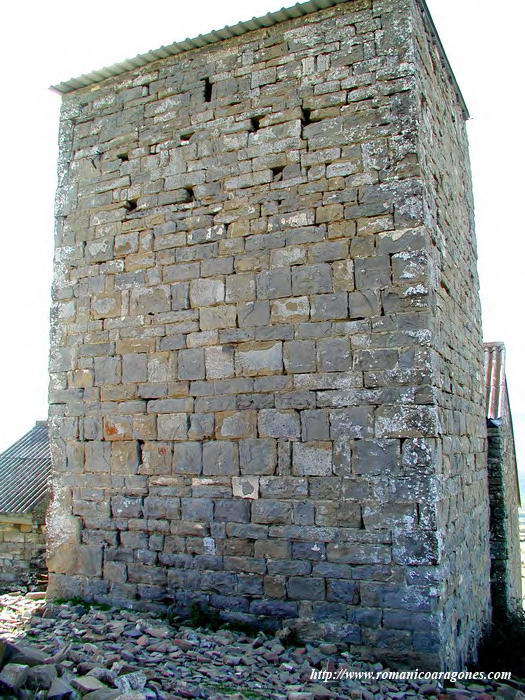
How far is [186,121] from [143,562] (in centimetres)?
403

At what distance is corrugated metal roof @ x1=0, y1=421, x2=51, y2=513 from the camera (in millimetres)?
9109

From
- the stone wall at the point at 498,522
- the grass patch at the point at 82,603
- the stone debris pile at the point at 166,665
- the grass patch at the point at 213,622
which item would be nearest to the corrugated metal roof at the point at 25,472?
the grass patch at the point at 82,603

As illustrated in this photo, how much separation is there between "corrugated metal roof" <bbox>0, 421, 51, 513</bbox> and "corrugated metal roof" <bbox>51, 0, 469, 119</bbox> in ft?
19.0

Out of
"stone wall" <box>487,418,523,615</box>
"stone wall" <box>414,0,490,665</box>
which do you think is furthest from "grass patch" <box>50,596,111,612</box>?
"stone wall" <box>487,418,523,615</box>

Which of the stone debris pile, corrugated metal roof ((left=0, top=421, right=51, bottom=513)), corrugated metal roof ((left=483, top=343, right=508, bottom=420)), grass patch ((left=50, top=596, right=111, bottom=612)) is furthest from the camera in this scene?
corrugated metal roof ((left=0, top=421, right=51, bottom=513))

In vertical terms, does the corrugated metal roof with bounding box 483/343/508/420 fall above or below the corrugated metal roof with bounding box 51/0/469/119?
below

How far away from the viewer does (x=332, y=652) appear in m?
4.46

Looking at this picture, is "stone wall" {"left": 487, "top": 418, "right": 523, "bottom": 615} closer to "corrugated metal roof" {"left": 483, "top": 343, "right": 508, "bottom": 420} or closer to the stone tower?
"corrugated metal roof" {"left": 483, "top": 343, "right": 508, "bottom": 420}

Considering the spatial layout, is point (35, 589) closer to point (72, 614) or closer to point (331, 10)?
point (72, 614)

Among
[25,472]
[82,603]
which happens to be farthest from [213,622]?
[25,472]

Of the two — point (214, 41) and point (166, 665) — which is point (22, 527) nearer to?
point (166, 665)

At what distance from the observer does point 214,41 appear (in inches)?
226

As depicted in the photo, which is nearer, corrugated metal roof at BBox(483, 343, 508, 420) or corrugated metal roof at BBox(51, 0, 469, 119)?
corrugated metal roof at BBox(51, 0, 469, 119)

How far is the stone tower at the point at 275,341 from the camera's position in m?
4.61
